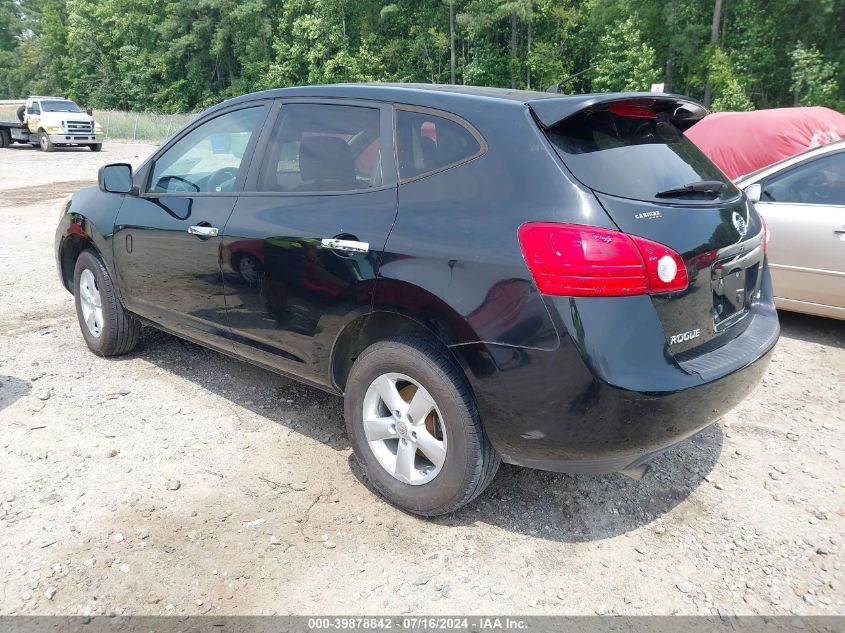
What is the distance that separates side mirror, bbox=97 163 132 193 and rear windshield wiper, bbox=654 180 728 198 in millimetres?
3257

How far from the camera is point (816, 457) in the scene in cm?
361

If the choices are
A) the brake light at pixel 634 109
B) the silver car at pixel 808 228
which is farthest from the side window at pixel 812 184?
the brake light at pixel 634 109

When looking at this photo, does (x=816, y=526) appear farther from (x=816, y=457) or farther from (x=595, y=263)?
(x=595, y=263)

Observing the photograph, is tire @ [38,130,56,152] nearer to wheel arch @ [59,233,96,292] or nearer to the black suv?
wheel arch @ [59,233,96,292]

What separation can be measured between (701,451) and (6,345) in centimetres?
497

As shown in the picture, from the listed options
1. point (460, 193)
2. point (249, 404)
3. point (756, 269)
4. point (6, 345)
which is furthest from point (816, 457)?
point (6, 345)

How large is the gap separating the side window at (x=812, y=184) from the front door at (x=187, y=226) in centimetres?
425

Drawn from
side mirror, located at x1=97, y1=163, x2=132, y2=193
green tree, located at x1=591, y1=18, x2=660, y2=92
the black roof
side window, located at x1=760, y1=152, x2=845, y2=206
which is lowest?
side window, located at x1=760, y1=152, x2=845, y2=206

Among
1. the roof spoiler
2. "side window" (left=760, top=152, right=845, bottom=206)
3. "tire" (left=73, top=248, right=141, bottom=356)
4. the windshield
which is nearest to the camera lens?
the roof spoiler

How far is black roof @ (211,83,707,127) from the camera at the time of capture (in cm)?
270

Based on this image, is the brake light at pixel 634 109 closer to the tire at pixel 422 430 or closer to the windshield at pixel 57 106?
the tire at pixel 422 430

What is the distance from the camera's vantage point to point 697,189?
290 cm

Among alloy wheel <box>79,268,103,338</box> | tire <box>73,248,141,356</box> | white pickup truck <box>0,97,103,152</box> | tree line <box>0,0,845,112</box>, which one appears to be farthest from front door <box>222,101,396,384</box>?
white pickup truck <box>0,97,103,152</box>

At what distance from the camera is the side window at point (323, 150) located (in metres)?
3.17
